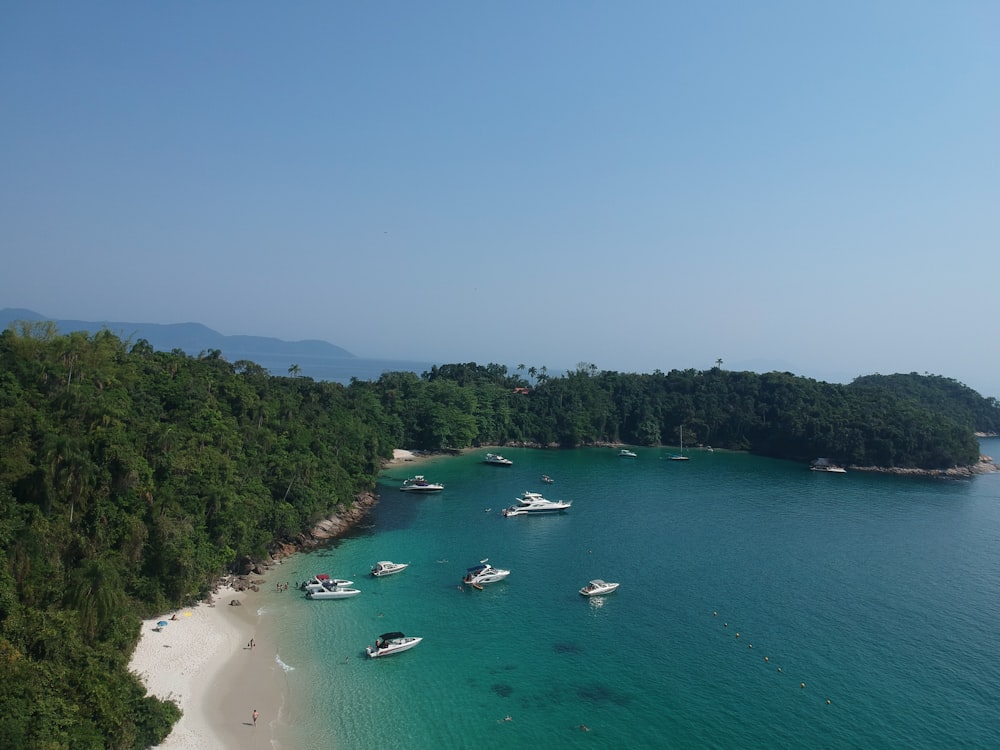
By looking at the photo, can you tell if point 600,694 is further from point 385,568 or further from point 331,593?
point 385,568

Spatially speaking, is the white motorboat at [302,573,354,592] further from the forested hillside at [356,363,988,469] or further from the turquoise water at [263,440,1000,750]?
the forested hillside at [356,363,988,469]

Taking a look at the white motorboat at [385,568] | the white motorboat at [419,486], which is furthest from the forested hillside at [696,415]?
the white motorboat at [385,568]

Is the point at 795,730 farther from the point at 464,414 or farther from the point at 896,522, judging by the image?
the point at 464,414

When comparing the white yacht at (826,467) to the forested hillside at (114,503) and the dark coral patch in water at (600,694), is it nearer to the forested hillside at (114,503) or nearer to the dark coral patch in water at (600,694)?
the forested hillside at (114,503)

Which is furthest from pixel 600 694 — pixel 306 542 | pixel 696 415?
pixel 696 415

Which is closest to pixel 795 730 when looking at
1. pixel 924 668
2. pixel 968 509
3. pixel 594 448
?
pixel 924 668

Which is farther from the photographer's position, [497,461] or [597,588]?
[497,461]
